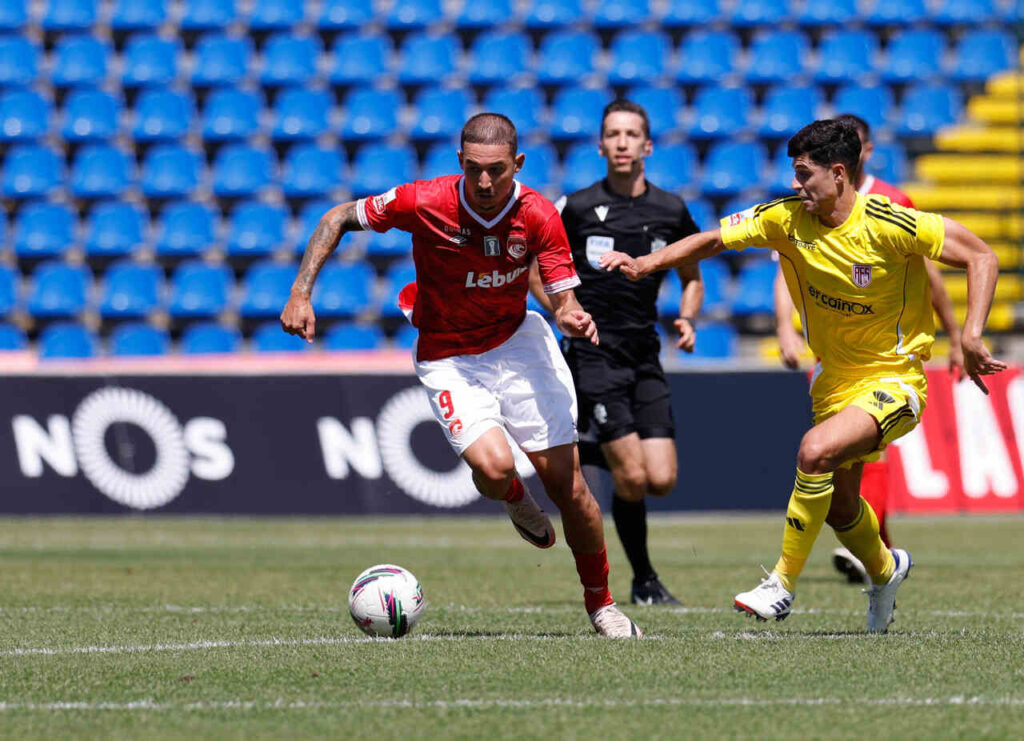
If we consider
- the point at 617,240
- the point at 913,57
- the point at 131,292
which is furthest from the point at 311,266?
the point at 913,57

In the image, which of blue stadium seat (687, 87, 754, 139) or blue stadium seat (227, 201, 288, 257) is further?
blue stadium seat (687, 87, 754, 139)

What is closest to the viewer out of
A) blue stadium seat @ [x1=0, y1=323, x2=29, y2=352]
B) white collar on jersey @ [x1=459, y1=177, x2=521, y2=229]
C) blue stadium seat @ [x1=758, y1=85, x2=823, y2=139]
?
white collar on jersey @ [x1=459, y1=177, x2=521, y2=229]

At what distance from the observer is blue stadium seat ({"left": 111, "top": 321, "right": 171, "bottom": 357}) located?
16.7 m

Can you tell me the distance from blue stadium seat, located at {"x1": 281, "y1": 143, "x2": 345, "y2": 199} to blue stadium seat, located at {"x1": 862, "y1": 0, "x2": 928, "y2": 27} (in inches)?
267

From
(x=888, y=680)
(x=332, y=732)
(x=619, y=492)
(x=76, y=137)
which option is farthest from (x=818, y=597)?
(x=76, y=137)

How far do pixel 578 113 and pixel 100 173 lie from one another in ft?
18.3

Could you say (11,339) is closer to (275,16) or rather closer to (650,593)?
(275,16)

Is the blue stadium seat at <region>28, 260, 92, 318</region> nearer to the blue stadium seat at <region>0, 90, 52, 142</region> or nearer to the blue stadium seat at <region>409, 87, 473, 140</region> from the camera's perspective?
the blue stadium seat at <region>0, 90, 52, 142</region>

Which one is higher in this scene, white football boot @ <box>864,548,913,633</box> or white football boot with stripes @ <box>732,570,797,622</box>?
white football boot with stripes @ <box>732,570,797,622</box>

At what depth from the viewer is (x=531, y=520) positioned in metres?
6.80

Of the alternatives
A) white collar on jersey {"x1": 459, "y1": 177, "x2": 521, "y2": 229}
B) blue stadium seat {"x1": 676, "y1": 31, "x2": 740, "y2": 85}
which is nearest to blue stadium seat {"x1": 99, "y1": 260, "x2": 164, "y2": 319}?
blue stadium seat {"x1": 676, "y1": 31, "x2": 740, "y2": 85}

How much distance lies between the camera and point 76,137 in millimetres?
18828

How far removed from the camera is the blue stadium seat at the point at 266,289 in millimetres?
17109

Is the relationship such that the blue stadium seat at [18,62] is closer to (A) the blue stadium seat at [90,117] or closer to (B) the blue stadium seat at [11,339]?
(A) the blue stadium seat at [90,117]
